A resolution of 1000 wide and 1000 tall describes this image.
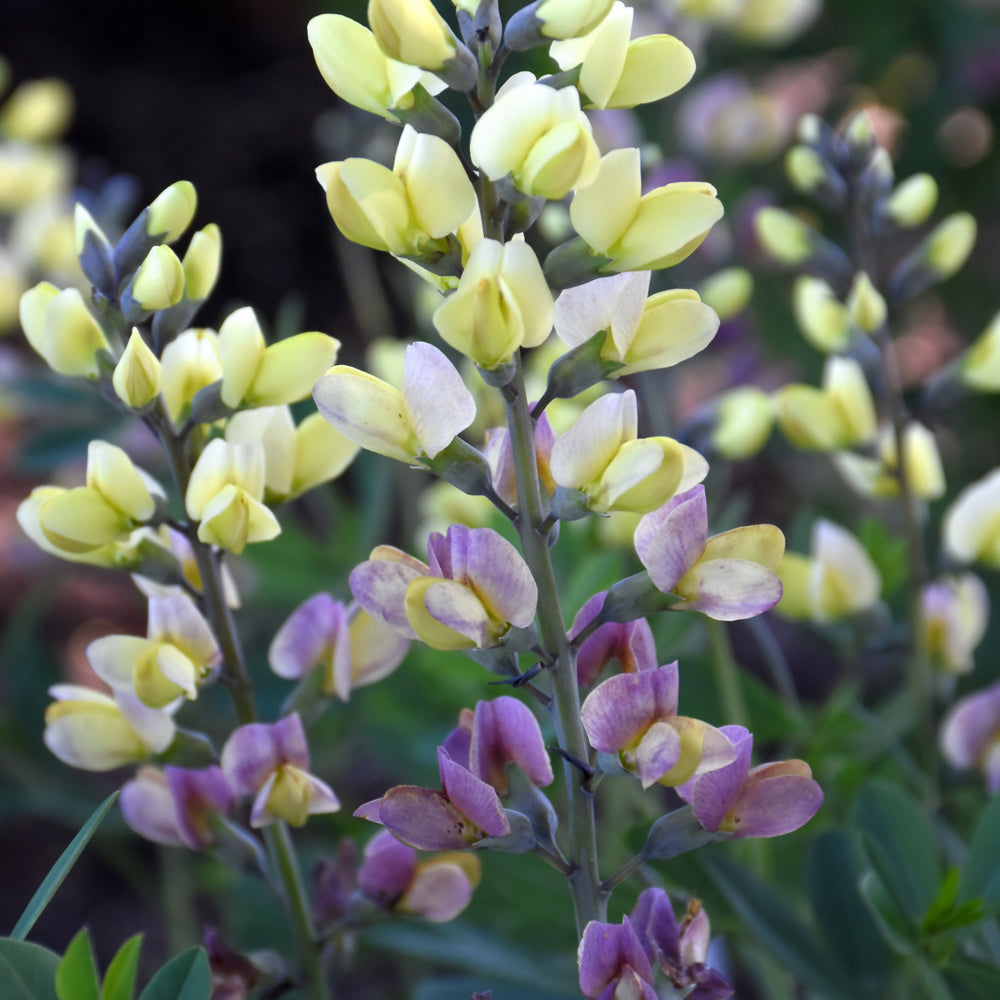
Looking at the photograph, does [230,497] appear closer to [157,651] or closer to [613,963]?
[157,651]

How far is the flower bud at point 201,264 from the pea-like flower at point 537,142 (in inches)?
5.7

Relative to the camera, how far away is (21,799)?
109 cm

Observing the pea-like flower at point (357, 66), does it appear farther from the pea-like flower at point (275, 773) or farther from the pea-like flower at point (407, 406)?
the pea-like flower at point (275, 773)

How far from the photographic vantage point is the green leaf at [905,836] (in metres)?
0.54

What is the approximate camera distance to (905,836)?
21.7 inches

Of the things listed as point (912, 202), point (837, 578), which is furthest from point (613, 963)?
point (912, 202)

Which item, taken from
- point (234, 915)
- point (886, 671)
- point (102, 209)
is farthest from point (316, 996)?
point (886, 671)

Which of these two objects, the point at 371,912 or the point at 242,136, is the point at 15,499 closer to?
the point at 242,136

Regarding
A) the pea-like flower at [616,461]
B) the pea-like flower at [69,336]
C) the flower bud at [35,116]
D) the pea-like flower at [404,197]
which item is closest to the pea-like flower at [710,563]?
the pea-like flower at [616,461]

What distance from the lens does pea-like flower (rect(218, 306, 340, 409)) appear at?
1.46ft

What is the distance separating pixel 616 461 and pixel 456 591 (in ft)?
0.22

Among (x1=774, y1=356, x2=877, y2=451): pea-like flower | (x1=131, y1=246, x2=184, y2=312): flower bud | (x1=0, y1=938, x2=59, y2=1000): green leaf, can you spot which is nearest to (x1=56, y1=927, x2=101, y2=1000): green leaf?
(x1=0, y1=938, x2=59, y2=1000): green leaf

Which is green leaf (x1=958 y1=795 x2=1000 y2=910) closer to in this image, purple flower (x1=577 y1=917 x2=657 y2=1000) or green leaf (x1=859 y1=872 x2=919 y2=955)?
green leaf (x1=859 y1=872 x2=919 y2=955)

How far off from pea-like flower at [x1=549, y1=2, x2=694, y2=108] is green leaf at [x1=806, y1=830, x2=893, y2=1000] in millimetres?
360
